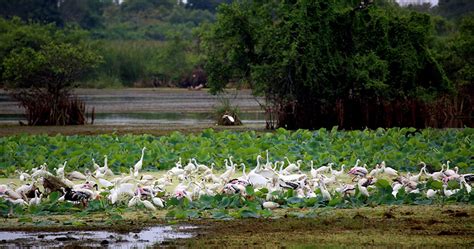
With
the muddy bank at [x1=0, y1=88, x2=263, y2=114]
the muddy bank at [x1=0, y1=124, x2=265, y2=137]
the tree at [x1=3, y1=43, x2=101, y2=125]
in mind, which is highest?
the tree at [x1=3, y1=43, x2=101, y2=125]

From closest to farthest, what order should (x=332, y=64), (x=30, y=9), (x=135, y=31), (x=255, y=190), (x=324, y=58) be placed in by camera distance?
(x=255, y=190) < (x=332, y=64) < (x=324, y=58) < (x=30, y=9) < (x=135, y=31)

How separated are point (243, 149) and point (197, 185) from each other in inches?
190

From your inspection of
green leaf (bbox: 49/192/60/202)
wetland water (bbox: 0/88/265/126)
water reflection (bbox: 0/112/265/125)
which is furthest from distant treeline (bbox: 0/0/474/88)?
green leaf (bbox: 49/192/60/202)

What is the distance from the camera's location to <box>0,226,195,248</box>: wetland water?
10.7m

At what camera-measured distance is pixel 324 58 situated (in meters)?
28.8

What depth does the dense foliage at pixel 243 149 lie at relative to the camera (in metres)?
17.9

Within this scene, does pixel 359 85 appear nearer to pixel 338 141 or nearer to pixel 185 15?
pixel 338 141

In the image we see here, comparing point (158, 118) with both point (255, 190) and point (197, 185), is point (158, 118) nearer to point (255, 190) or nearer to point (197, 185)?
point (197, 185)

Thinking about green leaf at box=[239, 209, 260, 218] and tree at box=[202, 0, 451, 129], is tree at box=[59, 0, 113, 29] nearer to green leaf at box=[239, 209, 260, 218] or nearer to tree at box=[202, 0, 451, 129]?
tree at box=[202, 0, 451, 129]

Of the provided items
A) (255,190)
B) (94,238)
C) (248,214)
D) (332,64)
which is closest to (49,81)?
(332,64)

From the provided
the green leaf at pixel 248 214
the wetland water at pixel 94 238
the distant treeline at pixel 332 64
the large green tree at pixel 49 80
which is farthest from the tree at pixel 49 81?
the wetland water at pixel 94 238

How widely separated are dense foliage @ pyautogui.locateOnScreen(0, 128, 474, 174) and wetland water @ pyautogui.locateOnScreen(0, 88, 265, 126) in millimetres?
9849

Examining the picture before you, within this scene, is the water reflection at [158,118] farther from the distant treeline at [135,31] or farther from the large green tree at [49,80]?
the distant treeline at [135,31]

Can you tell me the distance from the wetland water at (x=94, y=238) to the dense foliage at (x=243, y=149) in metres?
6.12
